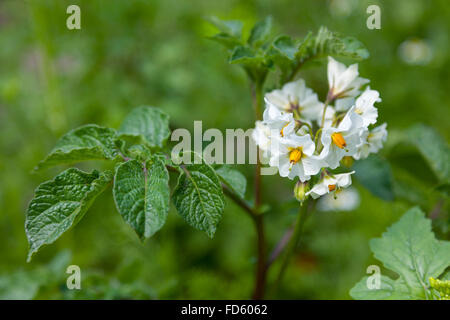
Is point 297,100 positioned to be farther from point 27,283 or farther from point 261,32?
point 27,283

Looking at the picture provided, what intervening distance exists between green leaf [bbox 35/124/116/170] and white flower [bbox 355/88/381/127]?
58 centimetres

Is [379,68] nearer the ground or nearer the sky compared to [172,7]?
nearer the ground

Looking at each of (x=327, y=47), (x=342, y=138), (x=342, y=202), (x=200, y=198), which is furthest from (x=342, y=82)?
(x=342, y=202)

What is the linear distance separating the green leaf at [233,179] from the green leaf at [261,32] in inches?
14.0

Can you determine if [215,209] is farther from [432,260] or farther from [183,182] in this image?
[432,260]

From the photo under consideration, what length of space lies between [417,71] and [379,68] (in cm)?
27

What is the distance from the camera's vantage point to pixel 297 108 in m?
1.15

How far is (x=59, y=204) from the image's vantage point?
3.05ft

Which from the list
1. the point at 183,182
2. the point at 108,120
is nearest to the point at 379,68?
the point at 108,120

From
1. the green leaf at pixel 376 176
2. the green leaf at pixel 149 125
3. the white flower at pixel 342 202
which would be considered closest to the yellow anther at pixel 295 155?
the green leaf at pixel 149 125

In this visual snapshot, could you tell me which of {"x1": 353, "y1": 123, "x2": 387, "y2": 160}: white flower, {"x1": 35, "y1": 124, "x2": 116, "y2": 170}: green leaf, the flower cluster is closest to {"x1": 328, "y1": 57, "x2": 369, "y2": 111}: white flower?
the flower cluster

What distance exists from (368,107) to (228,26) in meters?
0.47

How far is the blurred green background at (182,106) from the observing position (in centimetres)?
182

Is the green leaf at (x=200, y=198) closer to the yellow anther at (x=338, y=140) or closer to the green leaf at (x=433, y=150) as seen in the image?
the yellow anther at (x=338, y=140)
